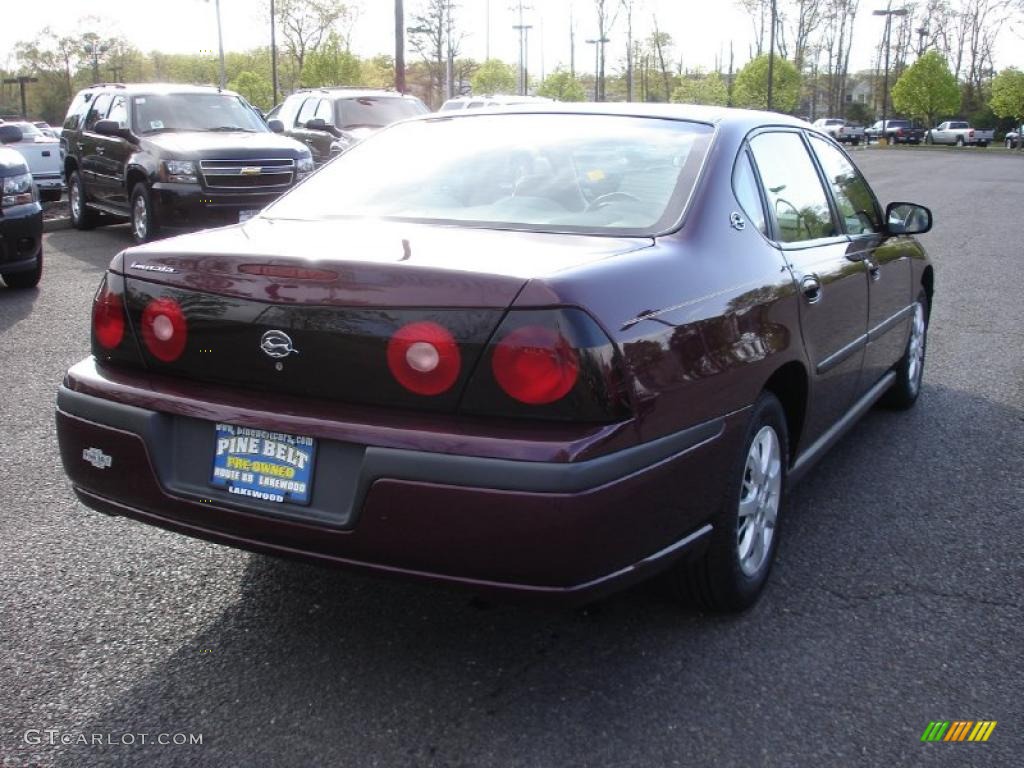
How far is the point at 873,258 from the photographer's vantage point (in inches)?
181

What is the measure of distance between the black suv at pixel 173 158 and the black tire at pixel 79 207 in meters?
0.01

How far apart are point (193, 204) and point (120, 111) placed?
229cm

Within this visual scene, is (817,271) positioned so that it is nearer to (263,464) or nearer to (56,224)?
(263,464)

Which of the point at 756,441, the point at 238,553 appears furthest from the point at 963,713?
the point at 238,553

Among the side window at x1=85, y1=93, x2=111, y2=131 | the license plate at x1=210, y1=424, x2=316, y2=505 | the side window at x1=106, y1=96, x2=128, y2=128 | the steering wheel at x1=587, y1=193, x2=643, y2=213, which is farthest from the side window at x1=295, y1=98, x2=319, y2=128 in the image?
the license plate at x1=210, y1=424, x2=316, y2=505

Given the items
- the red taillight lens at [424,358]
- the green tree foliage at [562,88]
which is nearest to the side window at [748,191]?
the red taillight lens at [424,358]

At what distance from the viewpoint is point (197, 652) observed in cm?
303

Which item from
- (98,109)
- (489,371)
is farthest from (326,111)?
(489,371)

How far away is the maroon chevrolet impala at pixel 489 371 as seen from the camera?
254cm

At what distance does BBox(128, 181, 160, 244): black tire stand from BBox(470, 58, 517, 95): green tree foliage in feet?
225

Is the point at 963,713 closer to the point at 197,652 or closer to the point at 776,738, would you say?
the point at 776,738

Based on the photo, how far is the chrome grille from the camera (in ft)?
39.0

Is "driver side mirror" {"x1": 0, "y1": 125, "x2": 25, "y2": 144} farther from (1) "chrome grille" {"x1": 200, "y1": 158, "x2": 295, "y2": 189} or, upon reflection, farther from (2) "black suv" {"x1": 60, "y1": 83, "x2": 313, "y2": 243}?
(1) "chrome grille" {"x1": 200, "y1": 158, "x2": 295, "y2": 189}

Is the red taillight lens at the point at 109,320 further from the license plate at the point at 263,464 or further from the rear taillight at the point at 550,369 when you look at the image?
the rear taillight at the point at 550,369
